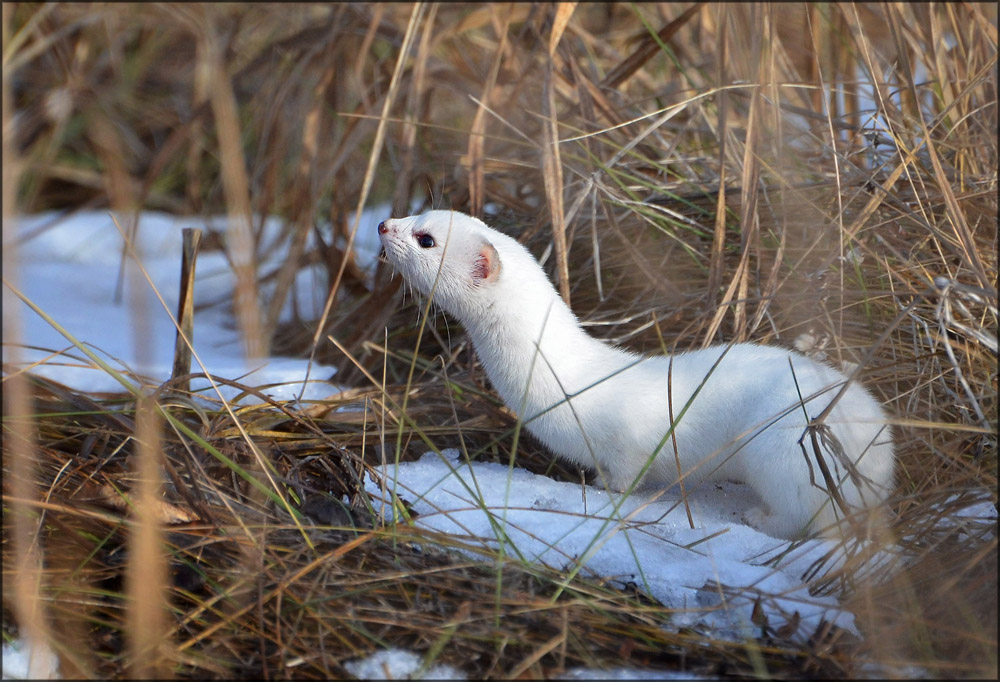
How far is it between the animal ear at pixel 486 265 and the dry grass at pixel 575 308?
327mm

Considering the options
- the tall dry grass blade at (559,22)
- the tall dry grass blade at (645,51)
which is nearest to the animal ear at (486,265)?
the tall dry grass blade at (559,22)

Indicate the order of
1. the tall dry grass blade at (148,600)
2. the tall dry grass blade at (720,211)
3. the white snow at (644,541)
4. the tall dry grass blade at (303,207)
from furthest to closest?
the tall dry grass blade at (303,207) < the tall dry grass blade at (720,211) < the white snow at (644,541) < the tall dry grass blade at (148,600)

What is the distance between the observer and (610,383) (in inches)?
87.8

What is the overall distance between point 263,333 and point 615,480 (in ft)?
5.05

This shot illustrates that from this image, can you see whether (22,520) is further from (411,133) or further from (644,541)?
(411,133)

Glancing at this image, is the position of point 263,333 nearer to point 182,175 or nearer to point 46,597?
point 46,597

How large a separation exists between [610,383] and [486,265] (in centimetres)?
45

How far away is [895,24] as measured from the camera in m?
2.35

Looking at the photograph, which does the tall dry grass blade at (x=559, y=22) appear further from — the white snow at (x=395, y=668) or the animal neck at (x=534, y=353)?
the white snow at (x=395, y=668)

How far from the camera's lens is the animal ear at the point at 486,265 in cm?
221


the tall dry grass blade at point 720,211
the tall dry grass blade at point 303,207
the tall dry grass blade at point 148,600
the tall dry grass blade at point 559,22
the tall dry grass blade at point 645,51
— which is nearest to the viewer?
the tall dry grass blade at point 148,600

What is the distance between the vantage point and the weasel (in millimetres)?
2047

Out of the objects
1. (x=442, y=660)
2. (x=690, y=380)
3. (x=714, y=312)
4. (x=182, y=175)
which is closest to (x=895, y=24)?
(x=714, y=312)

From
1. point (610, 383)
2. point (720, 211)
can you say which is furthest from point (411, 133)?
point (610, 383)
